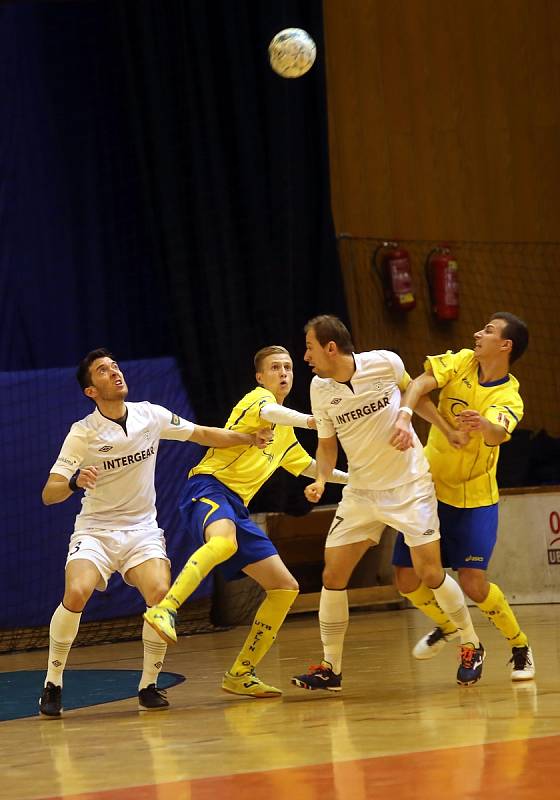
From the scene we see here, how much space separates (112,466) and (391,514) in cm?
150

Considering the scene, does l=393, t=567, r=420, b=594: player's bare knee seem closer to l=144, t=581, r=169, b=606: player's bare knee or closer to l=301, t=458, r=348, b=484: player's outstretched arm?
l=301, t=458, r=348, b=484: player's outstretched arm

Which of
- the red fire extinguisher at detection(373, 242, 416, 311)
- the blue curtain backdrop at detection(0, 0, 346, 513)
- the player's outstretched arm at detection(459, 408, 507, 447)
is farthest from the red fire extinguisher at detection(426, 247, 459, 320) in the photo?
the player's outstretched arm at detection(459, 408, 507, 447)

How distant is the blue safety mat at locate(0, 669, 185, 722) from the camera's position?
6746 mm

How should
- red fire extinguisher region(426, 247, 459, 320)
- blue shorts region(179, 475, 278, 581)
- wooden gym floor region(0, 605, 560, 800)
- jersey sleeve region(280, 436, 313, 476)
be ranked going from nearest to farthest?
wooden gym floor region(0, 605, 560, 800)
blue shorts region(179, 475, 278, 581)
jersey sleeve region(280, 436, 313, 476)
red fire extinguisher region(426, 247, 459, 320)

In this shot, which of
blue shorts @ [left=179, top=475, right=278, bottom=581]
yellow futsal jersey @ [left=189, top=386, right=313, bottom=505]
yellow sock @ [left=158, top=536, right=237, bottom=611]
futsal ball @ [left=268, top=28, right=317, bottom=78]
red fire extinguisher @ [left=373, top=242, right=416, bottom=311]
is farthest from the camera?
red fire extinguisher @ [left=373, top=242, right=416, bottom=311]

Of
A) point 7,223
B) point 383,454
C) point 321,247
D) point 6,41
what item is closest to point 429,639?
point 383,454

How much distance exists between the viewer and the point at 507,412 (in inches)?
247

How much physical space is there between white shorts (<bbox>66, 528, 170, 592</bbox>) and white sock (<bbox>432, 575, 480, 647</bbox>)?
144 centimetres

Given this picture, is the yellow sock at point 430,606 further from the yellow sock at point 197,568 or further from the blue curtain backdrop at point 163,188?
the blue curtain backdrop at point 163,188

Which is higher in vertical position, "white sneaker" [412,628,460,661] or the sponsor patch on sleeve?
the sponsor patch on sleeve

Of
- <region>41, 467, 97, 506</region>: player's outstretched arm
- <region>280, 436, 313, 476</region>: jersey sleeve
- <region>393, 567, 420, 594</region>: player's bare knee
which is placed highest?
<region>41, 467, 97, 506</region>: player's outstretched arm

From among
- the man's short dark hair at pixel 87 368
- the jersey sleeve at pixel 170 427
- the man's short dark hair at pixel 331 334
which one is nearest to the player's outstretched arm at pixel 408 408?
the man's short dark hair at pixel 331 334

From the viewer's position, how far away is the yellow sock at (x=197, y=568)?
5961mm

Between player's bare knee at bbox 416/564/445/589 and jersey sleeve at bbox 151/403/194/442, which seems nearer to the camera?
player's bare knee at bbox 416/564/445/589
